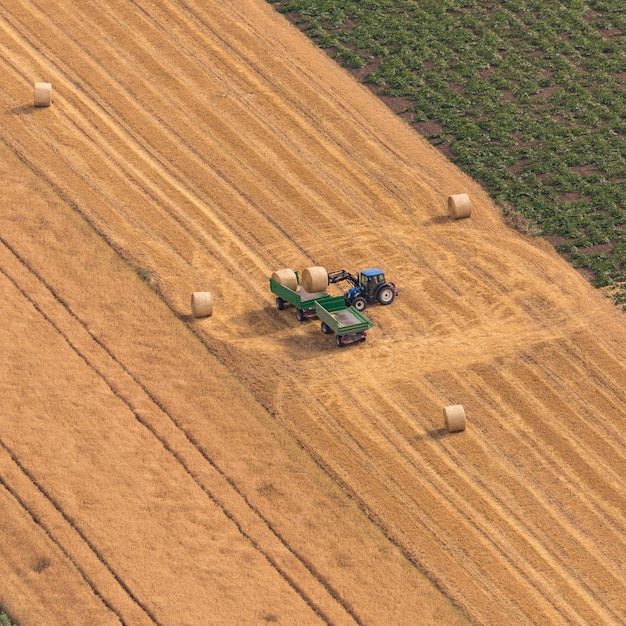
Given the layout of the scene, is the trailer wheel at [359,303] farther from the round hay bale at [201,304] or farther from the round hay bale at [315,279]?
the round hay bale at [201,304]

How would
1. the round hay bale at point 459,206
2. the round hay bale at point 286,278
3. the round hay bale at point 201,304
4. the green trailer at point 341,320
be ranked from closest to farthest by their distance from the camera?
the green trailer at point 341,320 → the round hay bale at point 201,304 → the round hay bale at point 286,278 → the round hay bale at point 459,206

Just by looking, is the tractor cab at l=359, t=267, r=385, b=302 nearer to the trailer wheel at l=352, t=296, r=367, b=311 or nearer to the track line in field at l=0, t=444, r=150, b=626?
the trailer wheel at l=352, t=296, r=367, b=311

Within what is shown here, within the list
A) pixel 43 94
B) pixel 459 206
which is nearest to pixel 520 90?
pixel 459 206

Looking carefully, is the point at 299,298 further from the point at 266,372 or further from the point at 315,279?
the point at 266,372

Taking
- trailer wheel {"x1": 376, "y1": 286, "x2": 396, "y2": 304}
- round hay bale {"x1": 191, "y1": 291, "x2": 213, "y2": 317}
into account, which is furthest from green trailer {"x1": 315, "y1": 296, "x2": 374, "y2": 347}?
round hay bale {"x1": 191, "y1": 291, "x2": 213, "y2": 317}

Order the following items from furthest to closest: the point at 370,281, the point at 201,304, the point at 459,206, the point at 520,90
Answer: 1. the point at 520,90
2. the point at 459,206
3. the point at 370,281
4. the point at 201,304

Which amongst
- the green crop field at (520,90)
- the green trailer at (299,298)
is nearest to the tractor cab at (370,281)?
the green trailer at (299,298)
